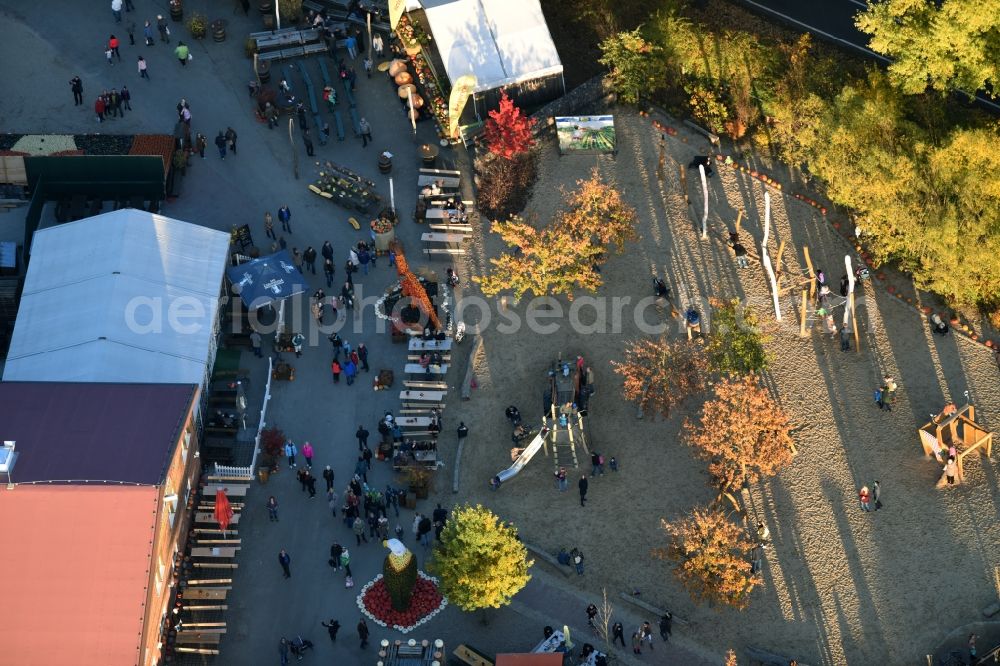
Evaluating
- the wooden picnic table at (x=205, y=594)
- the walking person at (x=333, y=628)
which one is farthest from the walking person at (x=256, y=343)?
the walking person at (x=333, y=628)

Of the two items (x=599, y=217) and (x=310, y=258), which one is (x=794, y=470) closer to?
(x=599, y=217)

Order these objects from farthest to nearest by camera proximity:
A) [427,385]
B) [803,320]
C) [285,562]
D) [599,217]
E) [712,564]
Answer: [599,217]
[803,320]
[427,385]
[285,562]
[712,564]

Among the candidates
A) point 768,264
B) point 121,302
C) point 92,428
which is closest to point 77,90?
point 121,302

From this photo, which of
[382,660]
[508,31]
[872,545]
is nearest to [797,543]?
[872,545]

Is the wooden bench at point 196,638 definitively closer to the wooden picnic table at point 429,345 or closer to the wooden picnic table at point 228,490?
the wooden picnic table at point 228,490

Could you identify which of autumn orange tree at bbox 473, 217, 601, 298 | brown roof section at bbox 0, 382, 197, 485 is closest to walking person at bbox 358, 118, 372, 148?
autumn orange tree at bbox 473, 217, 601, 298
